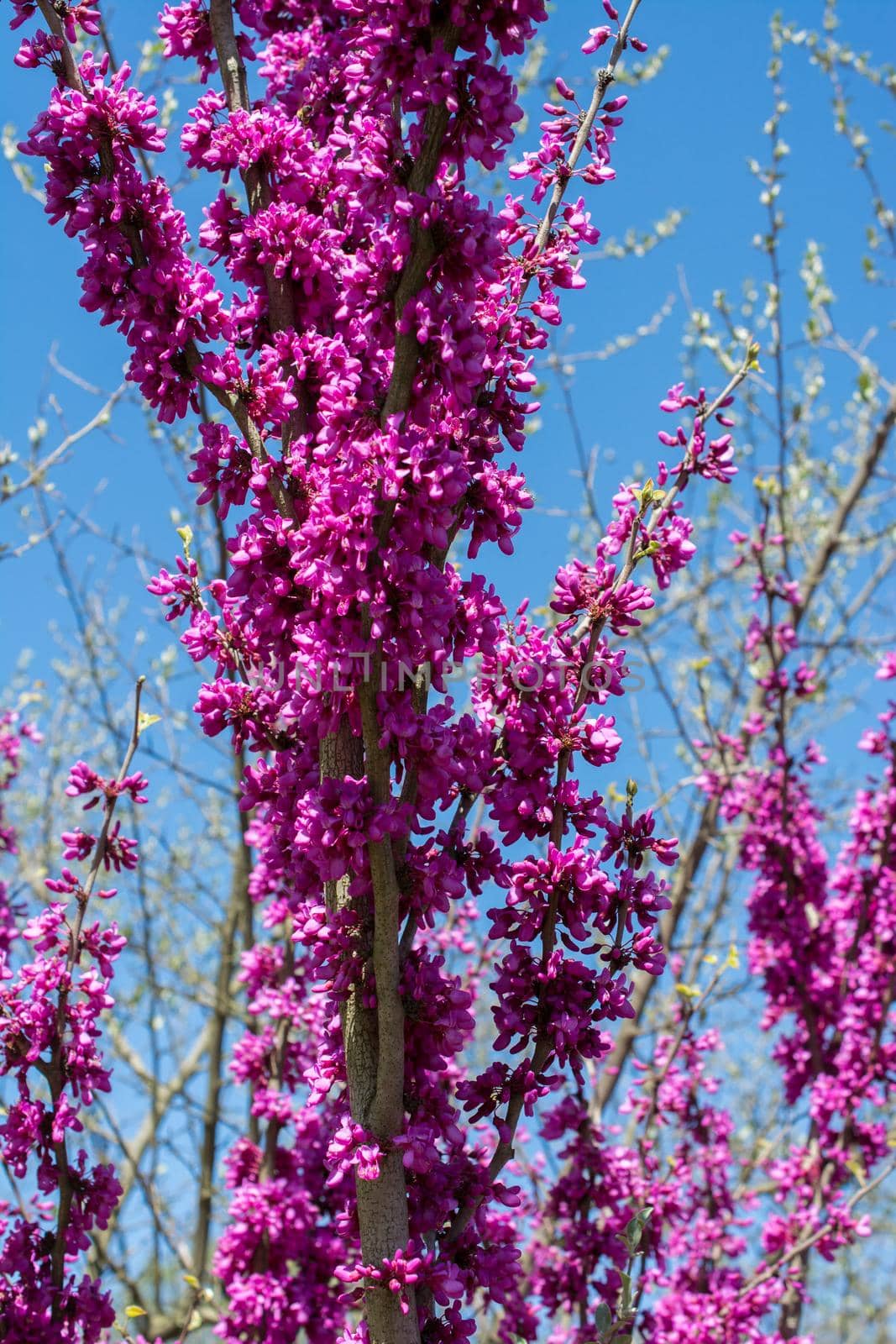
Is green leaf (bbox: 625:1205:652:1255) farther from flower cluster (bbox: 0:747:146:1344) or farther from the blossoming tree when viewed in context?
flower cluster (bbox: 0:747:146:1344)

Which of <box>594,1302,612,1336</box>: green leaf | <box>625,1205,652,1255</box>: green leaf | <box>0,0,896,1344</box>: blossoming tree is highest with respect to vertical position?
<box>0,0,896,1344</box>: blossoming tree

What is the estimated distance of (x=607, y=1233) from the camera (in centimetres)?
433

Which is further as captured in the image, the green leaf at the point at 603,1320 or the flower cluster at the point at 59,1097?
the flower cluster at the point at 59,1097

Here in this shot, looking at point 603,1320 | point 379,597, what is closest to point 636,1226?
point 603,1320

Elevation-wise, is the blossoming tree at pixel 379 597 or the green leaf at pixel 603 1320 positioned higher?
the blossoming tree at pixel 379 597

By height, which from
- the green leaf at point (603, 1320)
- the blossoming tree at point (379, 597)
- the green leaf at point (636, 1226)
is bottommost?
the green leaf at point (603, 1320)

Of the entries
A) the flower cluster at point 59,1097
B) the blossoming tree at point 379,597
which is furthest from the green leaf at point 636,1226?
the flower cluster at point 59,1097

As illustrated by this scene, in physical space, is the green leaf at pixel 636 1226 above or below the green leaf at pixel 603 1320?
above

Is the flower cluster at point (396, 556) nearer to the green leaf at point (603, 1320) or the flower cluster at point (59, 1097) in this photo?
the green leaf at point (603, 1320)

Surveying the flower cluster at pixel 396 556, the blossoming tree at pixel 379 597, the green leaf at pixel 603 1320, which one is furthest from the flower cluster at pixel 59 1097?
the green leaf at pixel 603 1320

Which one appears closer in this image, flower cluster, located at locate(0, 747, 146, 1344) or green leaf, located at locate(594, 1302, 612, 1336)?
green leaf, located at locate(594, 1302, 612, 1336)

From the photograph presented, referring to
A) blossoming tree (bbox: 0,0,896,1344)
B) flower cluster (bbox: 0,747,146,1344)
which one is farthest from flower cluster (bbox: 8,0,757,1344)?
flower cluster (bbox: 0,747,146,1344)

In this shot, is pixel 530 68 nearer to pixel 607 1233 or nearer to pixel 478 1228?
pixel 607 1233

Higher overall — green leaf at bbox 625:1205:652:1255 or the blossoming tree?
the blossoming tree
